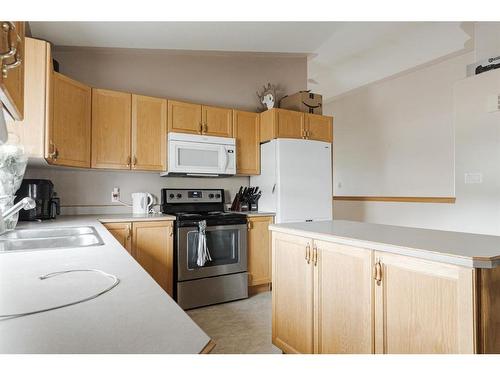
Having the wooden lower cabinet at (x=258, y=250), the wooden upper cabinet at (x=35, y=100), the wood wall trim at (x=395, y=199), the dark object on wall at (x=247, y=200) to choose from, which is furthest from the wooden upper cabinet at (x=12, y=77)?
the wood wall trim at (x=395, y=199)

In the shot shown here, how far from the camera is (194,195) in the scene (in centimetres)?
346

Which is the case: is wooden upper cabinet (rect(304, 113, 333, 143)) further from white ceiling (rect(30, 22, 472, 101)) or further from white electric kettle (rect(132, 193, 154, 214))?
white electric kettle (rect(132, 193, 154, 214))

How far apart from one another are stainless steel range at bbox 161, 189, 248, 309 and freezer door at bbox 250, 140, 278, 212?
42cm

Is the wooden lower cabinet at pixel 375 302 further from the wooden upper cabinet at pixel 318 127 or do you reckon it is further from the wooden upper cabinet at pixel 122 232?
the wooden upper cabinet at pixel 318 127

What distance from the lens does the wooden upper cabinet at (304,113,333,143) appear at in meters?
3.62

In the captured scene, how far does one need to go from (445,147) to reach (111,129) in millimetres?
3861

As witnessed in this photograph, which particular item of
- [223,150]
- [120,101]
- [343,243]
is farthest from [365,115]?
[343,243]

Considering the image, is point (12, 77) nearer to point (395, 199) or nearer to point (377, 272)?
point (377, 272)

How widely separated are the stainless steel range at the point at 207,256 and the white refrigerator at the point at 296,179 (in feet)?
1.55

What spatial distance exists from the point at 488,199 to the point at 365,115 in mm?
2680

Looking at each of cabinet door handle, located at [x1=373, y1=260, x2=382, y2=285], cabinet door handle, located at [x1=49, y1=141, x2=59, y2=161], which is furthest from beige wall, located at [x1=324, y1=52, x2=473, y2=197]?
cabinet door handle, located at [x1=49, y1=141, x2=59, y2=161]

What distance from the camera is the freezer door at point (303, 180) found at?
3.36 m
